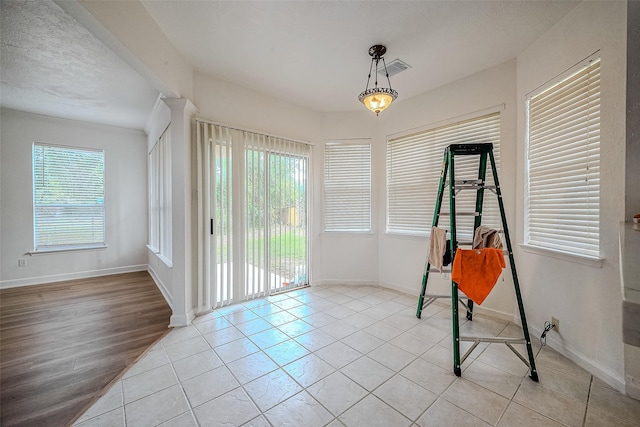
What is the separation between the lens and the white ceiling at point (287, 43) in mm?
1976

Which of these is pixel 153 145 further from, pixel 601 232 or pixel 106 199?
pixel 601 232

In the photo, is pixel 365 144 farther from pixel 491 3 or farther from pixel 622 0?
pixel 622 0

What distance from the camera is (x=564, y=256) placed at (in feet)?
6.86

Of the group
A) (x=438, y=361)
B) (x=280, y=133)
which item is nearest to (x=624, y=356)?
(x=438, y=361)

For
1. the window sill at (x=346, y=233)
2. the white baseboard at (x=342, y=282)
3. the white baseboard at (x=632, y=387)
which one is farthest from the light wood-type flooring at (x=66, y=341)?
the white baseboard at (x=632, y=387)

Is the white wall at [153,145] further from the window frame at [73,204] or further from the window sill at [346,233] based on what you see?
the window sill at [346,233]

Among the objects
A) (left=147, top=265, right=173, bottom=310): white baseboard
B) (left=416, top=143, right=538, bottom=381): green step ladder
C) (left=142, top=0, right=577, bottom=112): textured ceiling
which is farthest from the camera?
(left=147, top=265, right=173, bottom=310): white baseboard

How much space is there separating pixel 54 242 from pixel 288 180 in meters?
4.31

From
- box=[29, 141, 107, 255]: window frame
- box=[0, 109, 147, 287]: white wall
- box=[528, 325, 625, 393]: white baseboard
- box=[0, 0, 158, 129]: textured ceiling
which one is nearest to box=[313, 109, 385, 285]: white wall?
box=[528, 325, 625, 393]: white baseboard

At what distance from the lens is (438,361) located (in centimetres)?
203

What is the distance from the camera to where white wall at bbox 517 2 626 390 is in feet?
5.65

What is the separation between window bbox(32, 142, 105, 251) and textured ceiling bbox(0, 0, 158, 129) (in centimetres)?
70

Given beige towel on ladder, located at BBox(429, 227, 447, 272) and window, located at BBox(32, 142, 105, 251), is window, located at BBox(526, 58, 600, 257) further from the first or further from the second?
window, located at BBox(32, 142, 105, 251)

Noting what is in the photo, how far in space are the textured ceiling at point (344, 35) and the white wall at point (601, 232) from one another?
0.79 ft
